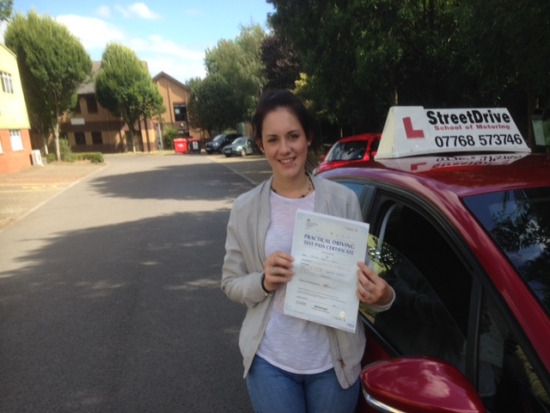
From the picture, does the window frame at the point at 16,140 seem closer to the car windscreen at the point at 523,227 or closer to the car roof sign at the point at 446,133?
the car roof sign at the point at 446,133

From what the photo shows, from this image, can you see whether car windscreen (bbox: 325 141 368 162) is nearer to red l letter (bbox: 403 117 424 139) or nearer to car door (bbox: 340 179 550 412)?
red l letter (bbox: 403 117 424 139)

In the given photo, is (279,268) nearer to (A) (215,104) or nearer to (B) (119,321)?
(B) (119,321)

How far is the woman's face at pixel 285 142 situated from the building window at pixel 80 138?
53.9 meters

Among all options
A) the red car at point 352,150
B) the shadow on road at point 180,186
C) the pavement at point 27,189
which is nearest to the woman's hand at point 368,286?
the red car at point 352,150

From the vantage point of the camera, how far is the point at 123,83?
142 ft

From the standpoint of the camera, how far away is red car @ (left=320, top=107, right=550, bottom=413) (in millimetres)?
1160

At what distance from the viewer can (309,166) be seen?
6.54 feet

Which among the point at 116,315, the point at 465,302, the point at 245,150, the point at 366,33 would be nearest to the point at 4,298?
the point at 116,315

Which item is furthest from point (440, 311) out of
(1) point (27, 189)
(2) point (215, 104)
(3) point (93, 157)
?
(2) point (215, 104)

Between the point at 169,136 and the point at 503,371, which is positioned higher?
the point at 169,136

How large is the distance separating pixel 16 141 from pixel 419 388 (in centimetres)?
2824

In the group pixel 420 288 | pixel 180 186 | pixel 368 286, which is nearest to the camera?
pixel 368 286

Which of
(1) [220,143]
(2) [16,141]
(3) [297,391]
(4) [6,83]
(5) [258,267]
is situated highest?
(4) [6,83]

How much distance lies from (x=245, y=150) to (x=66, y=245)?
25.5 metres
